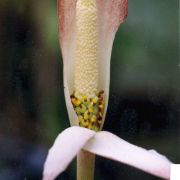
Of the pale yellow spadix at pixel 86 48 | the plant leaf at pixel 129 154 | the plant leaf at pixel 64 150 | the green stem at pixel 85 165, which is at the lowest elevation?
the green stem at pixel 85 165

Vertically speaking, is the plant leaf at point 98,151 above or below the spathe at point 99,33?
below

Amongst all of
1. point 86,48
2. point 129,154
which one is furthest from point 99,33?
point 129,154

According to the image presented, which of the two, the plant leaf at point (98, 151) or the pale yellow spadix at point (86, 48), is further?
the pale yellow spadix at point (86, 48)

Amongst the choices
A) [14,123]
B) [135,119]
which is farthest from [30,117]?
[135,119]

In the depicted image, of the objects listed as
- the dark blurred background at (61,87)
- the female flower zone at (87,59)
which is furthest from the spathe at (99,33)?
the dark blurred background at (61,87)

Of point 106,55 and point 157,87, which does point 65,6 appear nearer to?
point 106,55

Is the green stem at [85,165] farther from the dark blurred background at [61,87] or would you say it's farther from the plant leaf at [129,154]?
the dark blurred background at [61,87]
